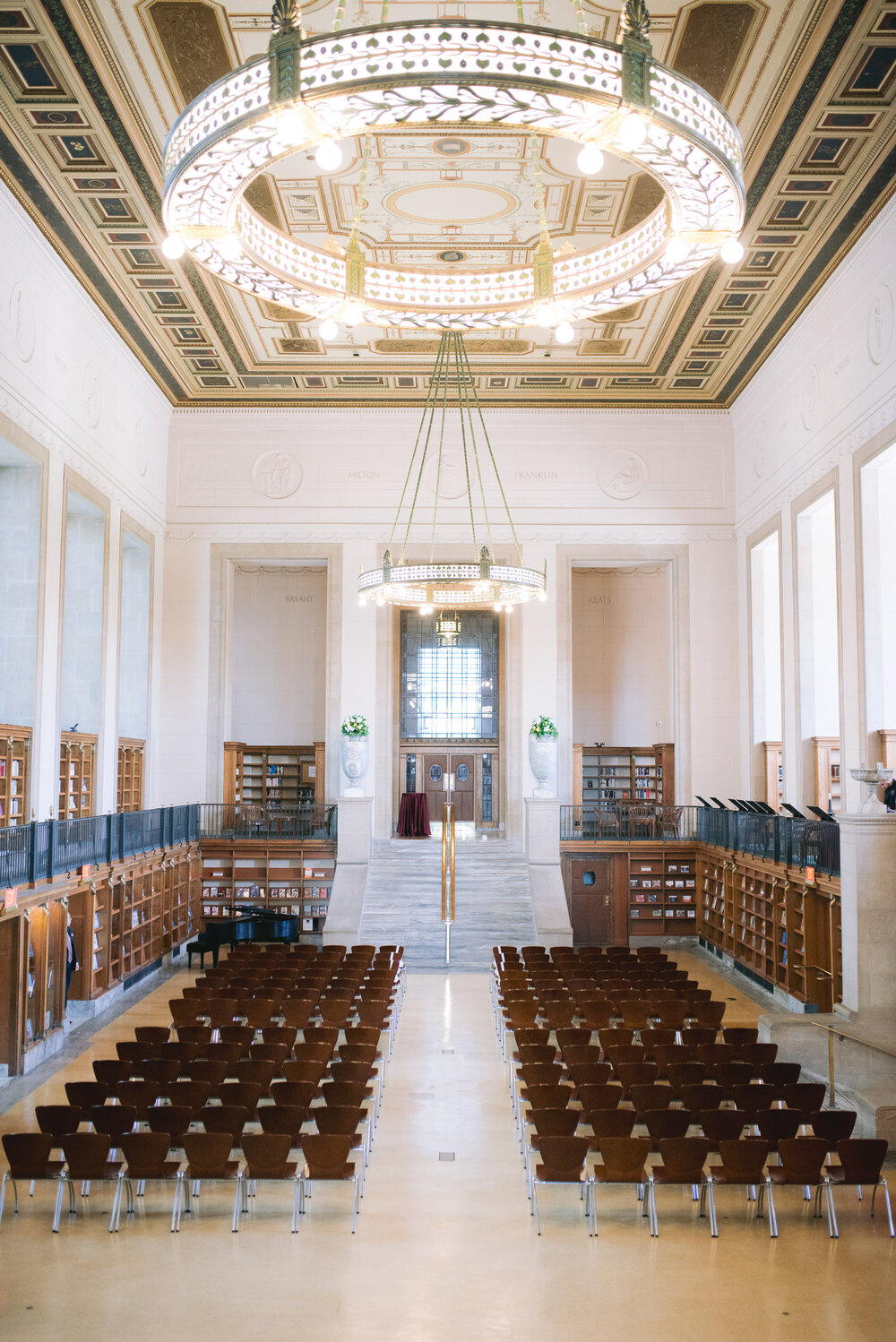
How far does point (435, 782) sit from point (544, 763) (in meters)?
5.02

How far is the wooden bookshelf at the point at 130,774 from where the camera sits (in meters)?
21.2

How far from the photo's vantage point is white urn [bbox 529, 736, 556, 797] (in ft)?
71.6

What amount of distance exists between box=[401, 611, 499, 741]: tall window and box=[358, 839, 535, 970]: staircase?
14.3 ft

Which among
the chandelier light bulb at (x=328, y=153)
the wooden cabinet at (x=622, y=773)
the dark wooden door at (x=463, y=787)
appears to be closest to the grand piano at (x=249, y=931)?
the dark wooden door at (x=463, y=787)

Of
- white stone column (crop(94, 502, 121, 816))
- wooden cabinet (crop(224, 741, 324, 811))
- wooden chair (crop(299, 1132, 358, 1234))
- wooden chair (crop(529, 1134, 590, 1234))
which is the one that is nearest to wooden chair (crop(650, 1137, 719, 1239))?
wooden chair (crop(529, 1134, 590, 1234))

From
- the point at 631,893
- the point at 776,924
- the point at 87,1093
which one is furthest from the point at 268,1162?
the point at 631,893

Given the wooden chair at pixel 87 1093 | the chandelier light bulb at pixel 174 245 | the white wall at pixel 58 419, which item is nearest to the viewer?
the chandelier light bulb at pixel 174 245

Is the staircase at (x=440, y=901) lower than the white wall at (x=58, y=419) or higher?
lower

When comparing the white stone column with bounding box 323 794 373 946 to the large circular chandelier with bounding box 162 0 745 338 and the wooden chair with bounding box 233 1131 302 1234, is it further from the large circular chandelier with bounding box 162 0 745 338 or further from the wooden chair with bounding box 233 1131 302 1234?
the large circular chandelier with bounding box 162 0 745 338

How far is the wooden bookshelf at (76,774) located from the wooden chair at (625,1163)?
11.5 metres

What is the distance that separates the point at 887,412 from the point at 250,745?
15901 millimetres

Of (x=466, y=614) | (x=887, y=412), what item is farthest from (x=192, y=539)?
(x=887, y=412)

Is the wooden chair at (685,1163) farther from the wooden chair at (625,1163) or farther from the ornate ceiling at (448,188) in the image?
the ornate ceiling at (448,188)

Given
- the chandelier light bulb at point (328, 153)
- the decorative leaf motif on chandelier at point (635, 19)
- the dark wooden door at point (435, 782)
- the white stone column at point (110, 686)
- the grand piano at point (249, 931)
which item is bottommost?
the grand piano at point (249, 931)
